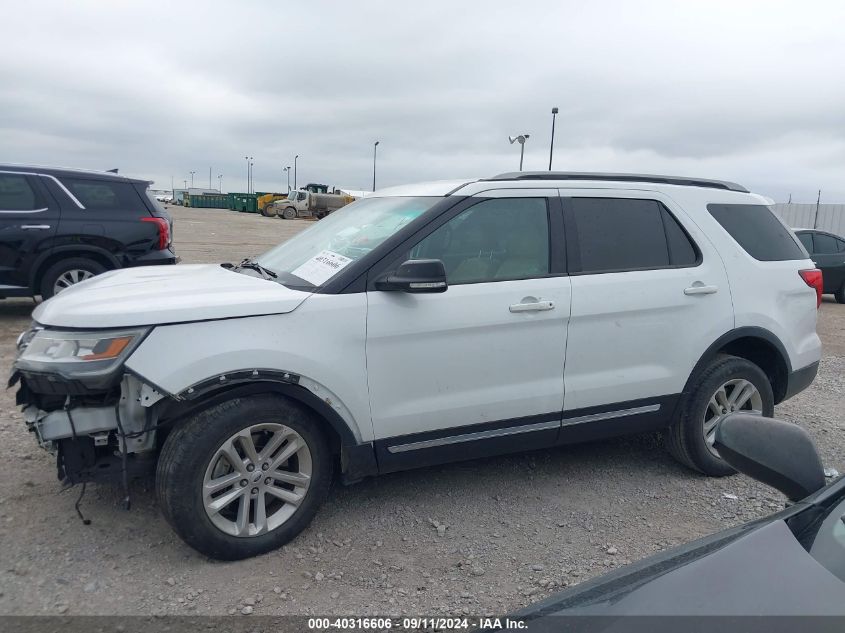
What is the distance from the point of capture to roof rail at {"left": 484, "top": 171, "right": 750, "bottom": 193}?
12.8ft

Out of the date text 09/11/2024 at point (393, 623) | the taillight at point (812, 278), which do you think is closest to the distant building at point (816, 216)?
the taillight at point (812, 278)

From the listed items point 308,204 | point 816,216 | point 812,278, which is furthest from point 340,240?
point 308,204

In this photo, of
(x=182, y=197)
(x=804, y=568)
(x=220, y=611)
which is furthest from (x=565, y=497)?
(x=182, y=197)

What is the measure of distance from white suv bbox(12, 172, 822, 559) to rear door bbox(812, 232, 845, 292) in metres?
9.74

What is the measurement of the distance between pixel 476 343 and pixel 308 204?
45.5 metres

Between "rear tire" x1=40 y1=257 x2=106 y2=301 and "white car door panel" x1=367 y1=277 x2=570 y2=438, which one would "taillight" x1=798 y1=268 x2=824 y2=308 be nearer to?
"white car door panel" x1=367 y1=277 x2=570 y2=438

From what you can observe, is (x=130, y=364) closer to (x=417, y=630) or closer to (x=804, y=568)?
(x=417, y=630)

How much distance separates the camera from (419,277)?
313 cm

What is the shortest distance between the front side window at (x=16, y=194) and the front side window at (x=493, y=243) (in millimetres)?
6240

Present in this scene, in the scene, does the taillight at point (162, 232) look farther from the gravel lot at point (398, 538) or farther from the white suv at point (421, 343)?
the white suv at point (421, 343)

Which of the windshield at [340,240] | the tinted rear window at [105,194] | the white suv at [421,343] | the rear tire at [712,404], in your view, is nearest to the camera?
the white suv at [421,343]

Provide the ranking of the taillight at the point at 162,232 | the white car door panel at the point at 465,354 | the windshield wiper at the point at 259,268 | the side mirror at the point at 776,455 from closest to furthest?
the side mirror at the point at 776,455 < the white car door panel at the point at 465,354 < the windshield wiper at the point at 259,268 < the taillight at the point at 162,232

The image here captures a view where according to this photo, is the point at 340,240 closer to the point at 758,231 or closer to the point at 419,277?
the point at 419,277

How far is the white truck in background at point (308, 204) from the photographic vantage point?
4697cm
